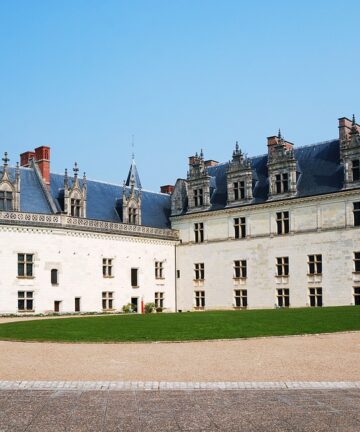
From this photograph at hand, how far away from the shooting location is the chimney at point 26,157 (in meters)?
42.8

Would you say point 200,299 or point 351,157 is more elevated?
point 351,157

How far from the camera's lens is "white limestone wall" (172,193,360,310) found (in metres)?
37.2

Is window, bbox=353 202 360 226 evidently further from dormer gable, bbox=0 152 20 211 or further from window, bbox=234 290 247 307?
dormer gable, bbox=0 152 20 211

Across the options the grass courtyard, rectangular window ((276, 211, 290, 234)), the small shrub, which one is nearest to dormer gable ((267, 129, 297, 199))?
rectangular window ((276, 211, 290, 234))

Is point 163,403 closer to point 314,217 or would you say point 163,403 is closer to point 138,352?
point 138,352

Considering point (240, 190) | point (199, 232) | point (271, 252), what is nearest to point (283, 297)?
point (271, 252)

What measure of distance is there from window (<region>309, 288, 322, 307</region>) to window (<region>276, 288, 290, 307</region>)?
167 cm

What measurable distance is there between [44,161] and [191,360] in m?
29.8

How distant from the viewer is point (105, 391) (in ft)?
32.7

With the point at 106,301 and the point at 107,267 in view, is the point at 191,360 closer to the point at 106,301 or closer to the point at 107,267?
the point at 106,301

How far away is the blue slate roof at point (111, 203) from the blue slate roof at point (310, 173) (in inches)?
199

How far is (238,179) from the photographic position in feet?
141

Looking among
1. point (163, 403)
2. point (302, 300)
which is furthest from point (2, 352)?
point (302, 300)

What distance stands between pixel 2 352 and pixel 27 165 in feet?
95.1
